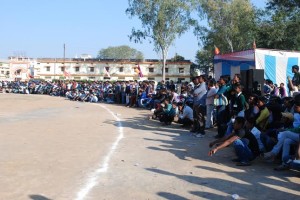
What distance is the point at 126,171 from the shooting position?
21.8 ft

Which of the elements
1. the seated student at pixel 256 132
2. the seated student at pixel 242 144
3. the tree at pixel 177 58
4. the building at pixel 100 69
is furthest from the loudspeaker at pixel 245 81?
the tree at pixel 177 58

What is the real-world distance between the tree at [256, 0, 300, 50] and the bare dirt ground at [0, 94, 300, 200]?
22.2 metres

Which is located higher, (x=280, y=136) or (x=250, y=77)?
(x=250, y=77)

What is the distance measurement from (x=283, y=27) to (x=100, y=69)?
54396 millimetres

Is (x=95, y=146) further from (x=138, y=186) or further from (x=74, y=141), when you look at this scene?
(x=138, y=186)

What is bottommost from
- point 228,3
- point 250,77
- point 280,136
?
point 280,136

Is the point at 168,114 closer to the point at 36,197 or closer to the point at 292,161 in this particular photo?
the point at 292,161

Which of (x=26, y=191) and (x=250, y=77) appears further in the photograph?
(x=250, y=77)

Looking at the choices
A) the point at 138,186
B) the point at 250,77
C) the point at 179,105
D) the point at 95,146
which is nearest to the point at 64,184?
the point at 138,186

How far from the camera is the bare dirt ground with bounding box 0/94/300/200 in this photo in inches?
213

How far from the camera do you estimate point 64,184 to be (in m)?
5.71

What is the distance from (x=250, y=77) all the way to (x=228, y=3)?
33.7m

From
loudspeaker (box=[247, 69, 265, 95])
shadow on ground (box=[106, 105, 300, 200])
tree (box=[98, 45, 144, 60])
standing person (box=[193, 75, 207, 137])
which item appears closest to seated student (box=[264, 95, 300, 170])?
shadow on ground (box=[106, 105, 300, 200])

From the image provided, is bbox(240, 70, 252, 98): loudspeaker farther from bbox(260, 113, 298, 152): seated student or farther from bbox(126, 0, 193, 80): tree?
bbox(126, 0, 193, 80): tree
